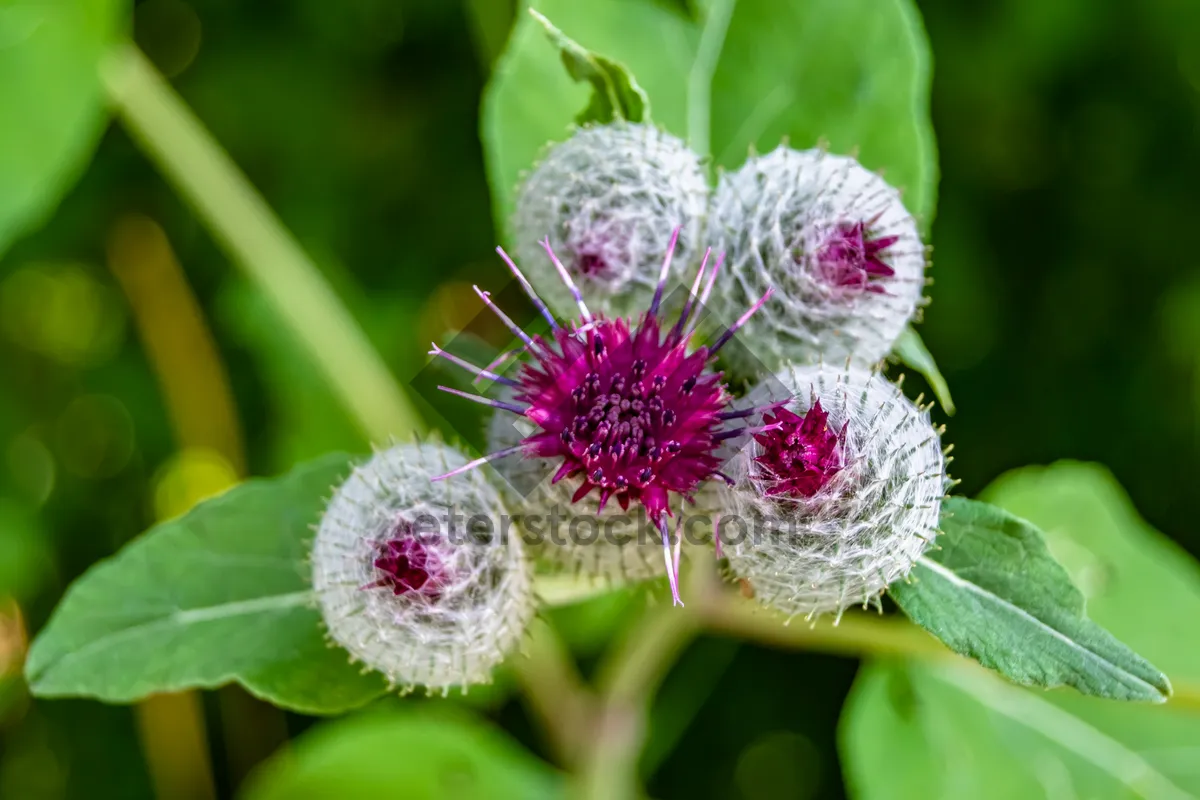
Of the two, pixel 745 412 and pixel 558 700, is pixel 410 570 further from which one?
pixel 558 700

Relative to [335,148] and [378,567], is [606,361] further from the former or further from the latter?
[335,148]

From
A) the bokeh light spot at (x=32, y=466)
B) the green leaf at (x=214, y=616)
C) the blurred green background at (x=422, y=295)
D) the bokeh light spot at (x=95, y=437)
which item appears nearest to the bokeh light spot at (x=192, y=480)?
the blurred green background at (x=422, y=295)

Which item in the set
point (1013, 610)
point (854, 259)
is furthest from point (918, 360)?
point (1013, 610)

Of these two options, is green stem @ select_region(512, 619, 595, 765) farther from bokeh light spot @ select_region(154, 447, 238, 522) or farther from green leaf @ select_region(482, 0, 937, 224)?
bokeh light spot @ select_region(154, 447, 238, 522)

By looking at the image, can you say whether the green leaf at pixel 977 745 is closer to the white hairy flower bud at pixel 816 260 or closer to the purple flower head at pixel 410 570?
the white hairy flower bud at pixel 816 260

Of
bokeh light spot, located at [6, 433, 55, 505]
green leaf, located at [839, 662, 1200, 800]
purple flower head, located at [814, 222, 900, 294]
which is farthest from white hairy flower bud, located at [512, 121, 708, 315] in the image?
bokeh light spot, located at [6, 433, 55, 505]

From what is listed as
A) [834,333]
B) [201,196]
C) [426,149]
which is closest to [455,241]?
[426,149]
